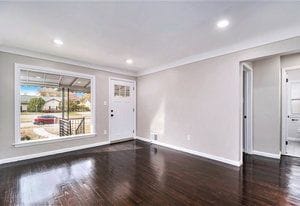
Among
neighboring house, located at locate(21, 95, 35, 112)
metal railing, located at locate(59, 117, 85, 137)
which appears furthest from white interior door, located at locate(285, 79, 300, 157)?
neighboring house, located at locate(21, 95, 35, 112)

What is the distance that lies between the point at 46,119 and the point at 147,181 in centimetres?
314

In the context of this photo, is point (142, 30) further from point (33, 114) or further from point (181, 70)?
point (33, 114)

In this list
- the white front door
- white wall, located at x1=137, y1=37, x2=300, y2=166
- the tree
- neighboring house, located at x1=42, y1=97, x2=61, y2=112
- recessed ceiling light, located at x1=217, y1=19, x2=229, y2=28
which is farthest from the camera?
the white front door

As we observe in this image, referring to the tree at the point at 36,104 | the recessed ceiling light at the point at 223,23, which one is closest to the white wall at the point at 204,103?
the recessed ceiling light at the point at 223,23

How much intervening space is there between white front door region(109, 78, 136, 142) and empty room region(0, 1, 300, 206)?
0.15 feet

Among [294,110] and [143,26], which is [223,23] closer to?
[143,26]

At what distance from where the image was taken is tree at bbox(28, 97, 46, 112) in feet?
12.0

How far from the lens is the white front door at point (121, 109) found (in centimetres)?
498

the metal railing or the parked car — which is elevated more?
the parked car

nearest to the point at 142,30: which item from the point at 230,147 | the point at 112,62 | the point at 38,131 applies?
the point at 112,62

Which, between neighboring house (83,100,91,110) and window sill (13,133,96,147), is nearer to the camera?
window sill (13,133,96,147)

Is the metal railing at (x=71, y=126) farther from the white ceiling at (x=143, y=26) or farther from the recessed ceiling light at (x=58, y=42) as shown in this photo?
the recessed ceiling light at (x=58, y=42)

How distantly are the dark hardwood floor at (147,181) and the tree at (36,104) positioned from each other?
1226mm

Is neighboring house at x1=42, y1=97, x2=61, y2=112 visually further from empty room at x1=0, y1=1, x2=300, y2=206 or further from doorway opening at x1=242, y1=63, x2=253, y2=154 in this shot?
doorway opening at x1=242, y1=63, x2=253, y2=154
